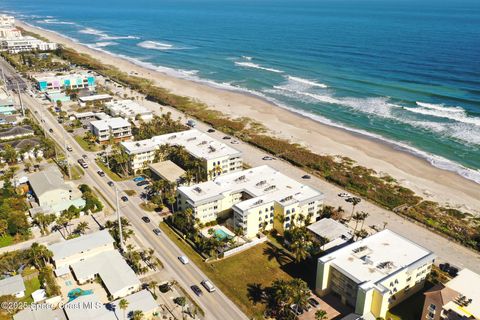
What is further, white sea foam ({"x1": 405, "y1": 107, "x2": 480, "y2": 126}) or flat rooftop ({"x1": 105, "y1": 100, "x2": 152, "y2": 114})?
flat rooftop ({"x1": 105, "y1": 100, "x2": 152, "y2": 114})

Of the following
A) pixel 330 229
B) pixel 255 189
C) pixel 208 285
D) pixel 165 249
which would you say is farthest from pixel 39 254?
pixel 330 229

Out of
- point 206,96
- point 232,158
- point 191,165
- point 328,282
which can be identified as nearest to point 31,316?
point 328,282

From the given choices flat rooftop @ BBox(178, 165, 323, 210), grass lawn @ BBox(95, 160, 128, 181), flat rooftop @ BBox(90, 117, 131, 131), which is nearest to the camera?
flat rooftop @ BBox(178, 165, 323, 210)

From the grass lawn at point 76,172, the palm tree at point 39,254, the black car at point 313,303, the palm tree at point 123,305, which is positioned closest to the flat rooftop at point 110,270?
the palm tree at point 39,254

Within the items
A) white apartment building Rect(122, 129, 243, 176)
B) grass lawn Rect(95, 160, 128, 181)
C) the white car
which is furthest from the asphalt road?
white apartment building Rect(122, 129, 243, 176)

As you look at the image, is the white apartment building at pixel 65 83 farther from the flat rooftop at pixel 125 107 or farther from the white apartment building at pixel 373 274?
the white apartment building at pixel 373 274

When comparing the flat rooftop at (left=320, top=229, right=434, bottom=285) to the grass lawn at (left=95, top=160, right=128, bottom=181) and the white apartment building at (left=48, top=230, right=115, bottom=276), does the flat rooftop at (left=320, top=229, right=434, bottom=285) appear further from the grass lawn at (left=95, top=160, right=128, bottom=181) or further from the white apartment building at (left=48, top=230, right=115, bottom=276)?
the grass lawn at (left=95, top=160, right=128, bottom=181)
